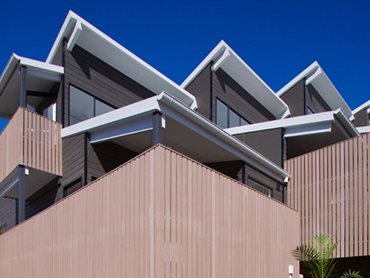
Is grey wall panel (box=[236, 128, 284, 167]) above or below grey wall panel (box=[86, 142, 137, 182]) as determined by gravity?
above

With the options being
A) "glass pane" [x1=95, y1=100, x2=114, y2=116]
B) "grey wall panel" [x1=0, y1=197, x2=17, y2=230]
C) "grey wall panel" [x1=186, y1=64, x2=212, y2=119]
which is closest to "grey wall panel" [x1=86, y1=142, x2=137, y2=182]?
"glass pane" [x1=95, y1=100, x2=114, y2=116]

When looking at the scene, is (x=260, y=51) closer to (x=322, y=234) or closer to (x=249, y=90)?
(x=249, y=90)

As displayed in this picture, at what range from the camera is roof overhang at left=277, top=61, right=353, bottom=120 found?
72.7ft

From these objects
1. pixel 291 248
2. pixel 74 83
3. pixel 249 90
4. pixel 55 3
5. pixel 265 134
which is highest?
pixel 55 3

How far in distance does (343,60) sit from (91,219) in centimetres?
1964

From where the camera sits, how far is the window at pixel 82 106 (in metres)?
14.8

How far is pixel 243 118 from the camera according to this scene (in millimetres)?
20469

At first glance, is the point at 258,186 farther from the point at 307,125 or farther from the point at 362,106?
the point at 362,106

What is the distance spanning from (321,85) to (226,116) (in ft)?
22.1

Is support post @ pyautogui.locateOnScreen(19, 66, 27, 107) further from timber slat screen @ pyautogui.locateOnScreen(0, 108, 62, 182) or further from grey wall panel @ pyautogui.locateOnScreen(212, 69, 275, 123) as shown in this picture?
grey wall panel @ pyautogui.locateOnScreen(212, 69, 275, 123)

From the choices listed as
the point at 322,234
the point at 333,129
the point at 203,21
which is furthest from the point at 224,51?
the point at 322,234

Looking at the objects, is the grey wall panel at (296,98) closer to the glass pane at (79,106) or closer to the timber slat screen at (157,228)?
the glass pane at (79,106)

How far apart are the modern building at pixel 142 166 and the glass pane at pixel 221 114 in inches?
1.7

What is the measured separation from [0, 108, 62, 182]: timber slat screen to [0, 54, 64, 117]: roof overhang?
4.33 ft
